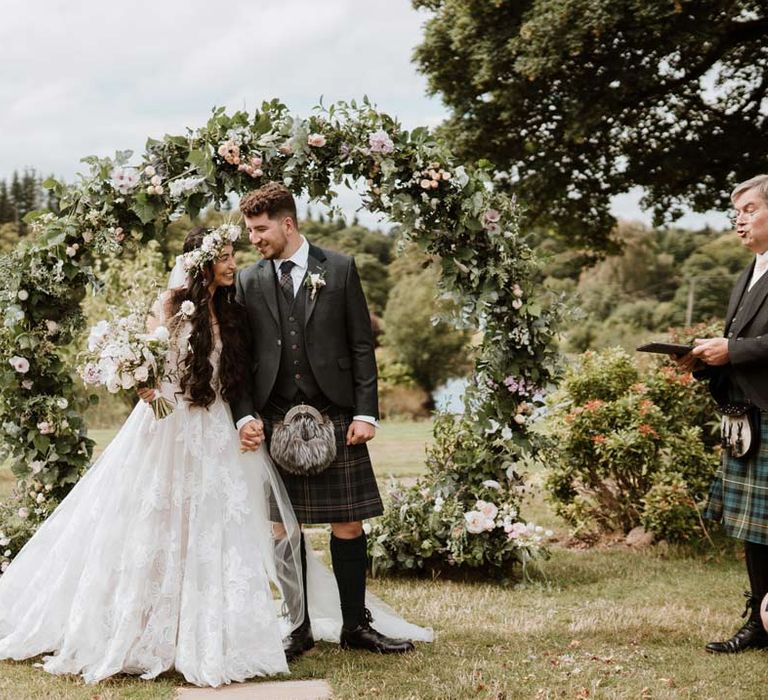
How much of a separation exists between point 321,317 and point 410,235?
1247 mm

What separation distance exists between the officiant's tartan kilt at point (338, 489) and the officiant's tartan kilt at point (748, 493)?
1640mm

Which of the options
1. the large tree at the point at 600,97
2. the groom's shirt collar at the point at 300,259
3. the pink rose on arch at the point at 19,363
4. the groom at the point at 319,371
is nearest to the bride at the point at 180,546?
the groom at the point at 319,371

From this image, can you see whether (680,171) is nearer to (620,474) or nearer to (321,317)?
(620,474)

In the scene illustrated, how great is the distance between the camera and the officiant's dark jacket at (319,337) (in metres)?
3.84

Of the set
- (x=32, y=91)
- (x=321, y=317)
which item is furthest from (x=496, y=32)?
(x=32, y=91)

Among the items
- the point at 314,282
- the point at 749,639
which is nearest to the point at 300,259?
the point at 314,282

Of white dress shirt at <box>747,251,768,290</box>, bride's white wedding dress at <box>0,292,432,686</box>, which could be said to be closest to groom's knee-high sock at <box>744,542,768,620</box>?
white dress shirt at <box>747,251,768,290</box>

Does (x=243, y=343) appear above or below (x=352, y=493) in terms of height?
above

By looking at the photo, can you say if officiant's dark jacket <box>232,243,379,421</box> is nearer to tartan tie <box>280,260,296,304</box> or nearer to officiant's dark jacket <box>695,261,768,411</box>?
tartan tie <box>280,260,296,304</box>

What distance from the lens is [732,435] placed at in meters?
3.91

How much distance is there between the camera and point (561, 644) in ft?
13.3

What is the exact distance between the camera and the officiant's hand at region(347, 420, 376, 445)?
3.83 metres

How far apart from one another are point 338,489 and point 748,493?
187 centimetres

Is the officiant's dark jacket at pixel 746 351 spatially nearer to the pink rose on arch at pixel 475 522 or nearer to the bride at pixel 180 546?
the pink rose on arch at pixel 475 522
